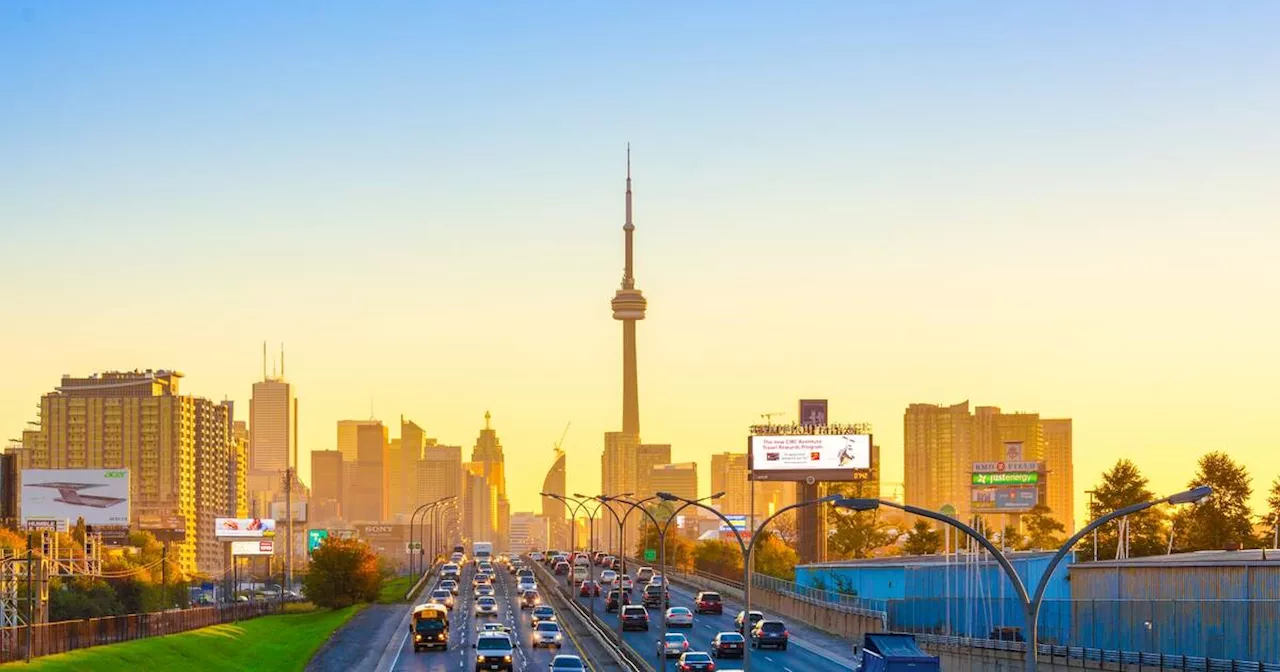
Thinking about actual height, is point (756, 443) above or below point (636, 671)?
above

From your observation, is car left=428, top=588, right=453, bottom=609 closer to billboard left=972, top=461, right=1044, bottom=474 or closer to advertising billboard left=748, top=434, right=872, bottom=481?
advertising billboard left=748, top=434, right=872, bottom=481

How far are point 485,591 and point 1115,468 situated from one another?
6427 centimetres

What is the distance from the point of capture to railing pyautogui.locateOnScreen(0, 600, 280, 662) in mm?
81312

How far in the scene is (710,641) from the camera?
10019 centimetres

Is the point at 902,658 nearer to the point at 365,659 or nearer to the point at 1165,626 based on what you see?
the point at 1165,626

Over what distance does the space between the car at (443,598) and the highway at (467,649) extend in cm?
76

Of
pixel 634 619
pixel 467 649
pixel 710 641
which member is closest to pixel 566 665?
pixel 467 649

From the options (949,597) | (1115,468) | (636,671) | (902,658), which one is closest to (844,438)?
(1115,468)

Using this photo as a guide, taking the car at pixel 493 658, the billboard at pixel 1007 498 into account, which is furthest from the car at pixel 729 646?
the billboard at pixel 1007 498

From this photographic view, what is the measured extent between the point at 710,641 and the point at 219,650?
2847 cm

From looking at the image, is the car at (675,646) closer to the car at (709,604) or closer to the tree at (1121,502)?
the car at (709,604)

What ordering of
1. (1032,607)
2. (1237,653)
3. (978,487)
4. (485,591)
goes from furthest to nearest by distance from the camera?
1. (978,487)
2. (485,591)
3. (1237,653)
4. (1032,607)

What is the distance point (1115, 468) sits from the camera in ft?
563

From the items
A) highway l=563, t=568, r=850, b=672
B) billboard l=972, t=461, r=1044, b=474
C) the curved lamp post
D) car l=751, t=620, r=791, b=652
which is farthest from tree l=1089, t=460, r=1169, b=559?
the curved lamp post
